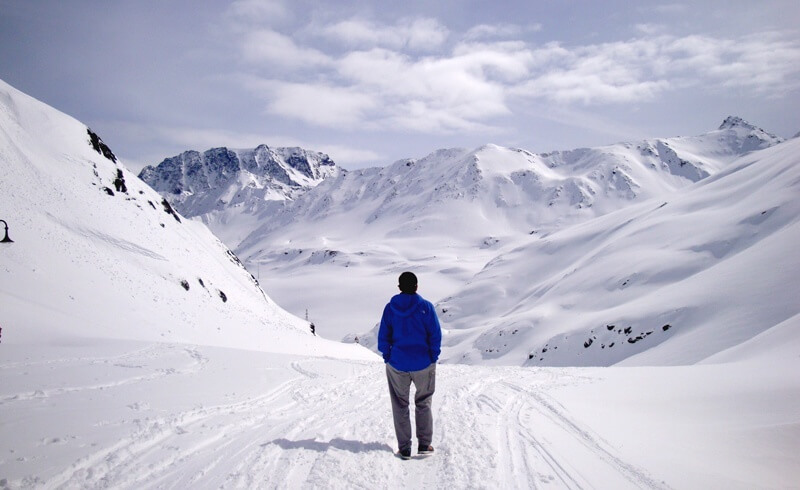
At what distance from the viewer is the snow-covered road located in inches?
183

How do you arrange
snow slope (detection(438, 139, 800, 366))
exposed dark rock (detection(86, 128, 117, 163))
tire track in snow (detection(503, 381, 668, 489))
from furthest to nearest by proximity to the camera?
1. exposed dark rock (detection(86, 128, 117, 163))
2. snow slope (detection(438, 139, 800, 366))
3. tire track in snow (detection(503, 381, 668, 489))

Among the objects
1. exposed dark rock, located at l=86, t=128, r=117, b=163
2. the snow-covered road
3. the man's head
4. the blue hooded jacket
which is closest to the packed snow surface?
the snow-covered road

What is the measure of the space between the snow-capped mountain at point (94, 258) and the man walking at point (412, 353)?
13.0m

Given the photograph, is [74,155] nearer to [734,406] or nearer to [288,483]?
[288,483]

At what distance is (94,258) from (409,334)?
27818 millimetres

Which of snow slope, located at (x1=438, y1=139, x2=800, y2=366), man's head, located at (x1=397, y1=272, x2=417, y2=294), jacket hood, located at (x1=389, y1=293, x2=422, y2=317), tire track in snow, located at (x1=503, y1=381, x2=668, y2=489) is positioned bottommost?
tire track in snow, located at (x1=503, y1=381, x2=668, y2=489)

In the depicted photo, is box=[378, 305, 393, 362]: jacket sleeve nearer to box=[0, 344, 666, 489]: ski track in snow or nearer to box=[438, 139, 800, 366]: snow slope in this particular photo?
box=[0, 344, 666, 489]: ski track in snow

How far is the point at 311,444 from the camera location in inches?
226

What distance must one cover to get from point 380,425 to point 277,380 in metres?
4.43

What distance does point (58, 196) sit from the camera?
2880 cm

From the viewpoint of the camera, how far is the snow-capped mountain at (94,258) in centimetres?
1914

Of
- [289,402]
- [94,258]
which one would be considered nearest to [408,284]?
[289,402]

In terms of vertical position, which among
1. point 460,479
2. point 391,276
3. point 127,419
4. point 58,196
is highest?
point 391,276

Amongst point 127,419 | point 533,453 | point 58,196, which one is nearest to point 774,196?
point 533,453
